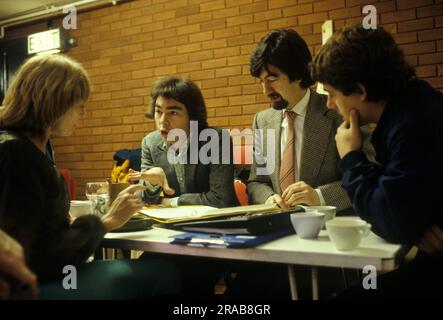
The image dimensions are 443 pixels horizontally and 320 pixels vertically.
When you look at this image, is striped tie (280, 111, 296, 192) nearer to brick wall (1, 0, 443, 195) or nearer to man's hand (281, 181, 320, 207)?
man's hand (281, 181, 320, 207)

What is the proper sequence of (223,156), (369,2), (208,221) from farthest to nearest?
(369,2) → (223,156) → (208,221)

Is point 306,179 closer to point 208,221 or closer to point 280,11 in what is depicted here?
point 208,221

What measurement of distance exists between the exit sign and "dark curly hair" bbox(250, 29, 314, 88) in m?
3.36

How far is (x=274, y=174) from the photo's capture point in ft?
6.30

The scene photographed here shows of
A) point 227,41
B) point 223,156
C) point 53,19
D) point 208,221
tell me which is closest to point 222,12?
point 227,41

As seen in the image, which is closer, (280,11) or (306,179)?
(306,179)

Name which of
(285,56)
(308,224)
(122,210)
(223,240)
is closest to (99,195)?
(122,210)

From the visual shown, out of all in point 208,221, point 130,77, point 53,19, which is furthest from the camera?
point 53,19

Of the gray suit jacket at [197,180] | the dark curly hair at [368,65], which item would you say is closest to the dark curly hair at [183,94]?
the gray suit jacket at [197,180]

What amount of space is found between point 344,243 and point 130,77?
13.8 ft

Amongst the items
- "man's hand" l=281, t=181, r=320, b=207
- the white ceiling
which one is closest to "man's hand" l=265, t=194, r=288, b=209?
"man's hand" l=281, t=181, r=320, b=207

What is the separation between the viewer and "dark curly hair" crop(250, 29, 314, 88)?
1.96 meters

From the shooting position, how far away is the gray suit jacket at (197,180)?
1.86m

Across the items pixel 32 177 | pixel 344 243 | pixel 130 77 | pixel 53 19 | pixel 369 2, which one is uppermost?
pixel 53 19
